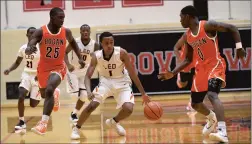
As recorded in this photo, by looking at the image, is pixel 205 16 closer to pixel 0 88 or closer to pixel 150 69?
pixel 150 69

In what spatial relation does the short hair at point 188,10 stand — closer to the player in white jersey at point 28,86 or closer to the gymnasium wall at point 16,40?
the player in white jersey at point 28,86

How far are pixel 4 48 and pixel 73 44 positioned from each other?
8.52 metres

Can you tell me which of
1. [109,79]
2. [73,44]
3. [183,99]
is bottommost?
[183,99]

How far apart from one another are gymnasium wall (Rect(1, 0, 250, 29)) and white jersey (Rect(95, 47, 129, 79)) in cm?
892

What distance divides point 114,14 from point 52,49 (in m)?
9.38

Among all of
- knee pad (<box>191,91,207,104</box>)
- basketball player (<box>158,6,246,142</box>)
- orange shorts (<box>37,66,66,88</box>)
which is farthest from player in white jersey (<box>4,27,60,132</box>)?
basketball player (<box>158,6,246,142</box>)

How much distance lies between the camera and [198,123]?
10.7 m

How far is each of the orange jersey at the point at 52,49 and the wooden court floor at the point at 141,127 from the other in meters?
1.35

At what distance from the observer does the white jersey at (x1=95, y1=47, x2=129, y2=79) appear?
28.8ft

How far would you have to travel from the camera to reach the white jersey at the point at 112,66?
28.8 feet

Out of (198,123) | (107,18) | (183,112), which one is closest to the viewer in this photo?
(198,123)

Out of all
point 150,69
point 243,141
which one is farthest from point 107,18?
point 243,141

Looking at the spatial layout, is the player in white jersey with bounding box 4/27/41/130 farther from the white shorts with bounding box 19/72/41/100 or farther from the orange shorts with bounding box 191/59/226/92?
the orange shorts with bounding box 191/59/226/92

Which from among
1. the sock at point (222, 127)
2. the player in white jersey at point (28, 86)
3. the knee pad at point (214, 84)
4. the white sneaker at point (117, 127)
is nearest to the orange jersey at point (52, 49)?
the white sneaker at point (117, 127)
